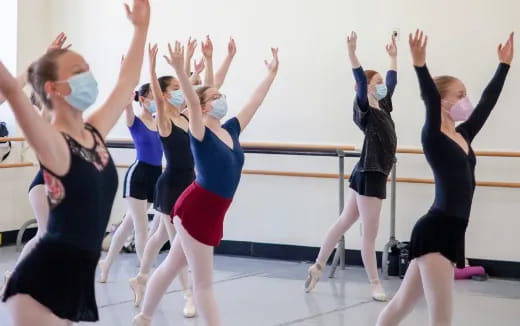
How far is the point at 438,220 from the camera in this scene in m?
3.75

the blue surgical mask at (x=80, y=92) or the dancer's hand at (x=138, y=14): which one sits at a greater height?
the dancer's hand at (x=138, y=14)

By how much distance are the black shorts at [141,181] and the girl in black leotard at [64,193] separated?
3.36 m

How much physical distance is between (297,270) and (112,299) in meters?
2.04

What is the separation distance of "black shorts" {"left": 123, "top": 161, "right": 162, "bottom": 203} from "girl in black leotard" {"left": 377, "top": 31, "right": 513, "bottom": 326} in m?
2.73

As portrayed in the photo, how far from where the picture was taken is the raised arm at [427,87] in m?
3.61

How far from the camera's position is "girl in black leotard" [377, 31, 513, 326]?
144 inches

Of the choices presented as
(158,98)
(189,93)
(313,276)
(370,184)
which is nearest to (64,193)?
(189,93)

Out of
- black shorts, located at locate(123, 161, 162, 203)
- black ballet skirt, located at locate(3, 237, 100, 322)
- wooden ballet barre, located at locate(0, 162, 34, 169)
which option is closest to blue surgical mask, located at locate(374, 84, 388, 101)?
black shorts, located at locate(123, 161, 162, 203)

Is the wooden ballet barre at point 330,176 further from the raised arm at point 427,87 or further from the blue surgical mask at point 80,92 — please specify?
the blue surgical mask at point 80,92

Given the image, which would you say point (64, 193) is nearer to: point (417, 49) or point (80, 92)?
point (80, 92)

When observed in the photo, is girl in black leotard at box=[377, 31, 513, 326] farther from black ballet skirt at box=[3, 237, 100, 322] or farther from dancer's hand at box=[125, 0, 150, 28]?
black ballet skirt at box=[3, 237, 100, 322]

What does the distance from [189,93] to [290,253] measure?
4.26 meters

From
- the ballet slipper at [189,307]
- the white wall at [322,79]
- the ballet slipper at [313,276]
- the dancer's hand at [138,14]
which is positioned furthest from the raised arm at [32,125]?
the white wall at [322,79]

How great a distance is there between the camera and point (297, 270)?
743 cm
